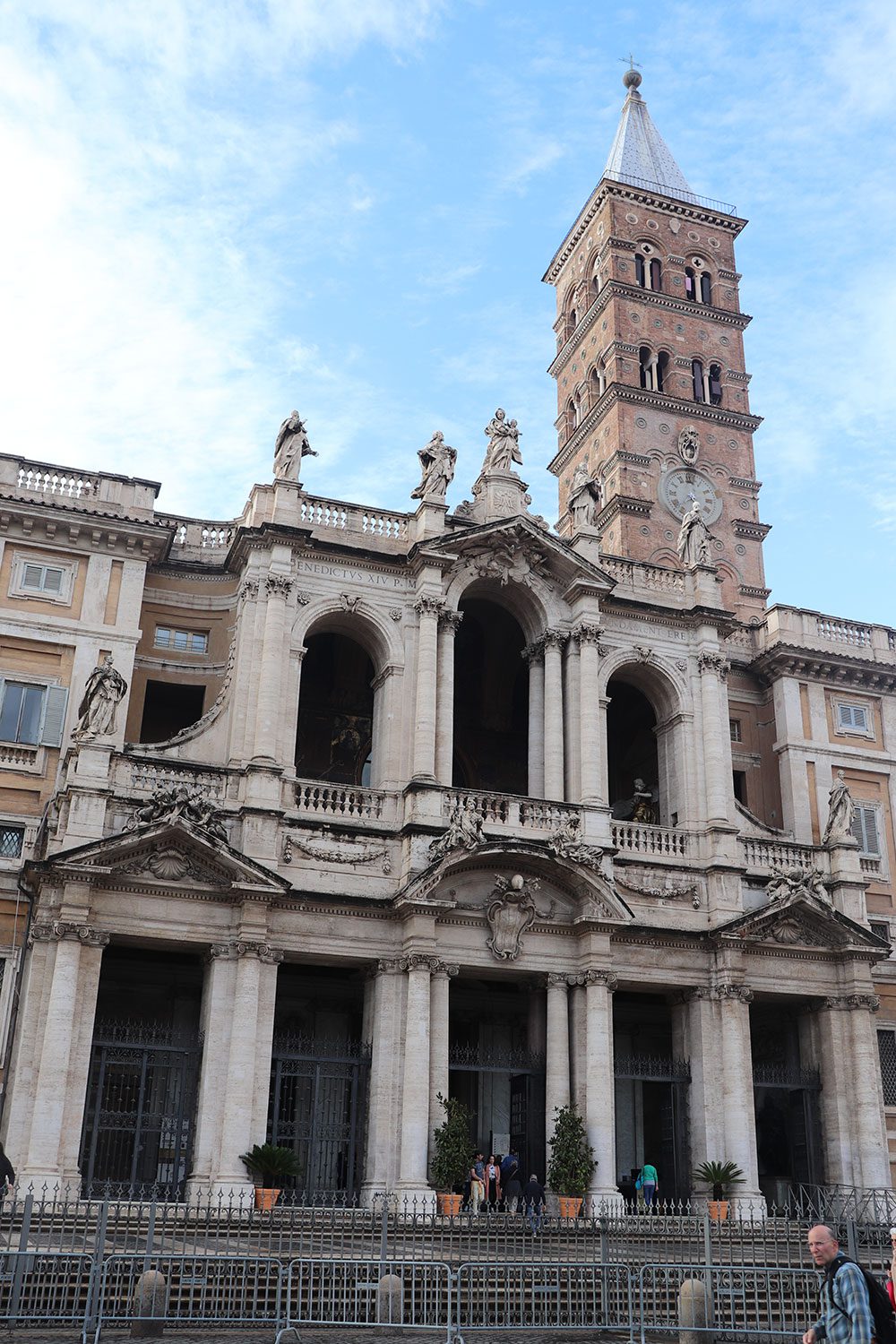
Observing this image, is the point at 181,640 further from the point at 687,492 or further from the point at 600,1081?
the point at 687,492

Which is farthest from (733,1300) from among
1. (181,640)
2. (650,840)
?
(181,640)

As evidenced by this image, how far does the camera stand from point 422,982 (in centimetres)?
2939

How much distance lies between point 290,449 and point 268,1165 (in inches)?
658

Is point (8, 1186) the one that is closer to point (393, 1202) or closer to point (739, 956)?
point (393, 1202)

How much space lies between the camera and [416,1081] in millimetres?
28469

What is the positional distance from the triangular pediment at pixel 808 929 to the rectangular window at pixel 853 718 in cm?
758

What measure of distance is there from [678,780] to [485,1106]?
31.1 ft

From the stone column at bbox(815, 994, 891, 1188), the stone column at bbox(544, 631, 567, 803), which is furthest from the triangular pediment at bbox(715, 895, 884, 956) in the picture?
the stone column at bbox(544, 631, 567, 803)

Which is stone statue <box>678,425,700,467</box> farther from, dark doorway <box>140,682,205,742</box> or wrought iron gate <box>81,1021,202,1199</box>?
wrought iron gate <box>81,1021,202,1199</box>

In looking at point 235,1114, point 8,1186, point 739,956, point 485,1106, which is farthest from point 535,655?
point 8,1186

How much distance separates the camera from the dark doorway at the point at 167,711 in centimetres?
3466

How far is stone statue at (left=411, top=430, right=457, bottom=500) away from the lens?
112 feet

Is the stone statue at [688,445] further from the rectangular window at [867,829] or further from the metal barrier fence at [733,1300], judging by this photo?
the metal barrier fence at [733,1300]

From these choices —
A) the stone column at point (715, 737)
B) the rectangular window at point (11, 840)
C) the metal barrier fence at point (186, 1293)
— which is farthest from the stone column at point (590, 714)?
the metal barrier fence at point (186, 1293)
